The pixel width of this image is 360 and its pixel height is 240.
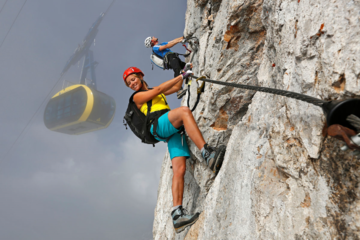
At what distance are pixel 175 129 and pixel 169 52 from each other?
Answer: 5.05m

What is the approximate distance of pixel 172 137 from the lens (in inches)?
177

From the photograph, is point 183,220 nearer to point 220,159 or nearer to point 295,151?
point 220,159

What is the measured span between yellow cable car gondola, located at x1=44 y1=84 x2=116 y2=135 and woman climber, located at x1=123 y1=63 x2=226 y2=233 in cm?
3587

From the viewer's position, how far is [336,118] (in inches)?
65.3

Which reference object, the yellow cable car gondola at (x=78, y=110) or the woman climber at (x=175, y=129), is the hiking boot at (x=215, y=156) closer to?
the woman climber at (x=175, y=129)

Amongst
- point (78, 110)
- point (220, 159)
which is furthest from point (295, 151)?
point (78, 110)

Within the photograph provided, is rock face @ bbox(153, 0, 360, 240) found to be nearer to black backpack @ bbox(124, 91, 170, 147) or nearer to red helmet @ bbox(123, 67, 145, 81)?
black backpack @ bbox(124, 91, 170, 147)

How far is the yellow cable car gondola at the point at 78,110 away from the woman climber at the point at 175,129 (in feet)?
118

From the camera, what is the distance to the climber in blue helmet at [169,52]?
7.87 m

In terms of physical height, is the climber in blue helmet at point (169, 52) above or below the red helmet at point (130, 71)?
above

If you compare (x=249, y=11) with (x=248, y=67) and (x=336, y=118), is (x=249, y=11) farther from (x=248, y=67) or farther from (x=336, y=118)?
(x=336, y=118)

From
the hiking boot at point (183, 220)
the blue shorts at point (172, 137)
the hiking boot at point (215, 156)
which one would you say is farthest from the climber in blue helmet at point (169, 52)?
the hiking boot at point (183, 220)

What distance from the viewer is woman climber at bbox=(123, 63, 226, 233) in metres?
3.78

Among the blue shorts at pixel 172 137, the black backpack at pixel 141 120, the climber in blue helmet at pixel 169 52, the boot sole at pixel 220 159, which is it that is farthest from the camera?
the climber in blue helmet at pixel 169 52
